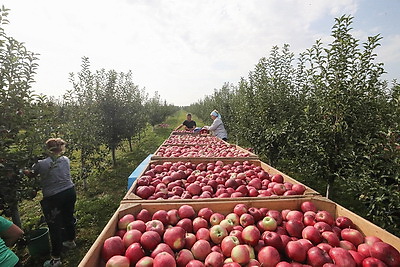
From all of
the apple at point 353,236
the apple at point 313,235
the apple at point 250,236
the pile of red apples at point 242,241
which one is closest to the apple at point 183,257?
the pile of red apples at point 242,241

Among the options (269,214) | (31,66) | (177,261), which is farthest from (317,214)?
(31,66)

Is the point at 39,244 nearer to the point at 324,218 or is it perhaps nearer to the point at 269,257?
the point at 269,257

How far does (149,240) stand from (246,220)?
898mm

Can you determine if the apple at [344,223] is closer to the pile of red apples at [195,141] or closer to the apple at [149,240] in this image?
the apple at [149,240]

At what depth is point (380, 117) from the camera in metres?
4.61

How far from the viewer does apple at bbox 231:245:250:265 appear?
1.61 meters

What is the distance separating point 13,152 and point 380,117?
6682mm

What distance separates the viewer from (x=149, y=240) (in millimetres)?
1773

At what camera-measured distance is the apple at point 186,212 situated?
2.20m

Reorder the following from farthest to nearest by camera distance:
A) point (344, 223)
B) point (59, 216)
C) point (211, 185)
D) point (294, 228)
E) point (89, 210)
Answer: point (89, 210) → point (59, 216) → point (211, 185) → point (344, 223) → point (294, 228)

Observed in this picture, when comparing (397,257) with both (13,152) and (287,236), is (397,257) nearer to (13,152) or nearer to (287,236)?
(287,236)

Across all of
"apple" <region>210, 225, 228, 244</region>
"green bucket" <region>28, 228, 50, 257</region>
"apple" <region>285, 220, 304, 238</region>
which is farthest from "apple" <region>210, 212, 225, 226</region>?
"green bucket" <region>28, 228, 50, 257</region>

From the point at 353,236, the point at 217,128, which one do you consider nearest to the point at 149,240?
the point at 353,236

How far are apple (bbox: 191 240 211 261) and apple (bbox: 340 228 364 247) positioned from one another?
1.22 meters
